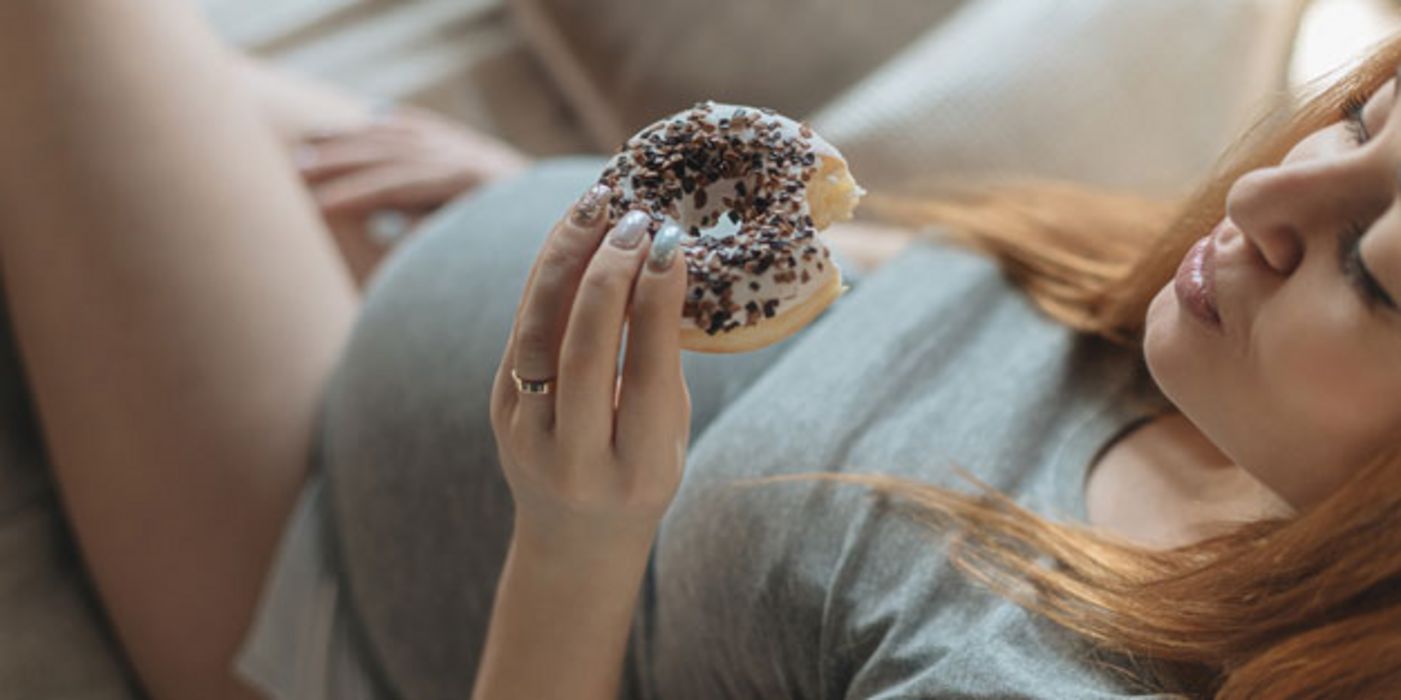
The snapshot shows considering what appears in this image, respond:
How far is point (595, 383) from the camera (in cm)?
60

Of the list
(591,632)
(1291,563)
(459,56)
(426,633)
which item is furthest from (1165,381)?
(459,56)

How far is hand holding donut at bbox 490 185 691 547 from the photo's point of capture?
0.58 metres

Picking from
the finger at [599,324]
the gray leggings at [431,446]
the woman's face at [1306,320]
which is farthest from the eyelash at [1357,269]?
the gray leggings at [431,446]

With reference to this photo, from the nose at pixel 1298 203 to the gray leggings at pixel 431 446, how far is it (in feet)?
1.54

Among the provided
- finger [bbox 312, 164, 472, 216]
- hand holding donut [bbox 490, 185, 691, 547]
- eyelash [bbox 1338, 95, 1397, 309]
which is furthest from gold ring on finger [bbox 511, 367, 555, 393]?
finger [bbox 312, 164, 472, 216]

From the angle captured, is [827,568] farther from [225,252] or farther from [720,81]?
Result: [720,81]

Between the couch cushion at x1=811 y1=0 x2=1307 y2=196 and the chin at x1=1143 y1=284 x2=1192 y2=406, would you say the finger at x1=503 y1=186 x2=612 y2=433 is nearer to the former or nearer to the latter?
the chin at x1=1143 y1=284 x2=1192 y2=406

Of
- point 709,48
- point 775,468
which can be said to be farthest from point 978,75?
point 775,468

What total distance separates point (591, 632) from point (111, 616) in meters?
0.50

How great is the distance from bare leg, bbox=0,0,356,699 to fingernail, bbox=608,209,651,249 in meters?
0.53

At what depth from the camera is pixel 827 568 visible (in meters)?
0.83

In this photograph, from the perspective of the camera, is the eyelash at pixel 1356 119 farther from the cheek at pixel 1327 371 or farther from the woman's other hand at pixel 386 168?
the woman's other hand at pixel 386 168

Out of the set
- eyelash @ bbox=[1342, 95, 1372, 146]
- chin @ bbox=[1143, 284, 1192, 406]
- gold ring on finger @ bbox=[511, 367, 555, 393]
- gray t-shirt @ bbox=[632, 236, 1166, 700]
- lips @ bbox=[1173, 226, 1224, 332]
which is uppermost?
eyelash @ bbox=[1342, 95, 1372, 146]

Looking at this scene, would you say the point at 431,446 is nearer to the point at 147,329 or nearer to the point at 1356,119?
the point at 147,329
